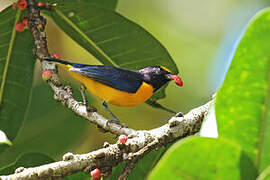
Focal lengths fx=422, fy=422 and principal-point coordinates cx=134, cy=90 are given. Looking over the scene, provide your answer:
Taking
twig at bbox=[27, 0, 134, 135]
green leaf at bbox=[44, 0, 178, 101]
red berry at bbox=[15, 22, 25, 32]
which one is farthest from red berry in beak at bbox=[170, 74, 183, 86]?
red berry at bbox=[15, 22, 25, 32]

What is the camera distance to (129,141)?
211 centimetres

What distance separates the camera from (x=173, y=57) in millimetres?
6031

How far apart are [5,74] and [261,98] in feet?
7.40

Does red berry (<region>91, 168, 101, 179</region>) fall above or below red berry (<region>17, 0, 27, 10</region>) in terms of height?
below

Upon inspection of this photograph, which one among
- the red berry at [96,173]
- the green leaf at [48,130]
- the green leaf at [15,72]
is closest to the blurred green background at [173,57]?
the green leaf at [48,130]

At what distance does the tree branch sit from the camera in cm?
176

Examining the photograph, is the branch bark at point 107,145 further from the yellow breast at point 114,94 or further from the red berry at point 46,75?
the yellow breast at point 114,94

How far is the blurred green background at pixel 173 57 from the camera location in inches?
135

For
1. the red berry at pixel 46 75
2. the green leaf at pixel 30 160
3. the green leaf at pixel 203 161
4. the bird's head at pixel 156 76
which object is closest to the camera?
the green leaf at pixel 203 161

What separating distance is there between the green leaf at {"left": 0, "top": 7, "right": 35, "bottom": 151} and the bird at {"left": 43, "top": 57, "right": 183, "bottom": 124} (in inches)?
11.2

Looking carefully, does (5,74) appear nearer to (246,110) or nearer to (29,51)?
(29,51)

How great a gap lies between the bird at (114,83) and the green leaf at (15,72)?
0.28m

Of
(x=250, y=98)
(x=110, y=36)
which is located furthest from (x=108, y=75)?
(x=250, y=98)

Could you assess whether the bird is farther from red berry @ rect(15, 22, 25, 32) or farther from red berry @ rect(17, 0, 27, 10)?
red berry @ rect(17, 0, 27, 10)
